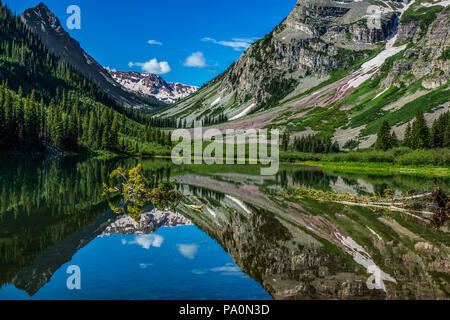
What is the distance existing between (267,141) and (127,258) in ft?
562

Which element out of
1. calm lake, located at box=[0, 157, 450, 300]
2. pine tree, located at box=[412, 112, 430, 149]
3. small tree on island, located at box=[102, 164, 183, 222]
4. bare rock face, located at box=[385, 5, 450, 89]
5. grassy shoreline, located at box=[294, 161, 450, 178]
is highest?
bare rock face, located at box=[385, 5, 450, 89]

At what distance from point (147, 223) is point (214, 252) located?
668 centimetres

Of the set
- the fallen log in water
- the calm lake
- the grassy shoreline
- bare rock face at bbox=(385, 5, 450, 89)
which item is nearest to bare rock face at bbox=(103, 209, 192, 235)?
the calm lake

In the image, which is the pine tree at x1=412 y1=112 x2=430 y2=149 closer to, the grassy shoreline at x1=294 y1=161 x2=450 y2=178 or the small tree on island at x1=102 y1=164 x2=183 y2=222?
the grassy shoreline at x1=294 y1=161 x2=450 y2=178

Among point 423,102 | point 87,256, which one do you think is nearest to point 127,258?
point 87,256

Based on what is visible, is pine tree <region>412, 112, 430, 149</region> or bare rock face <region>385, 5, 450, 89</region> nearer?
pine tree <region>412, 112, 430, 149</region>

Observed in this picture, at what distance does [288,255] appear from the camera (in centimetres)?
1516

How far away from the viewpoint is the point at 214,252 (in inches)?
652

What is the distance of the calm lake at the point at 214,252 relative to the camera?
11367mm

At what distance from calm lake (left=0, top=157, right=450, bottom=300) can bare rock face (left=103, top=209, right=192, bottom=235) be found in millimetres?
71

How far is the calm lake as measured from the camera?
11367 mm

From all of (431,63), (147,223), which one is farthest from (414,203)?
(431,63)

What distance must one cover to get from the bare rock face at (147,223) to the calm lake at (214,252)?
0.23 ft
